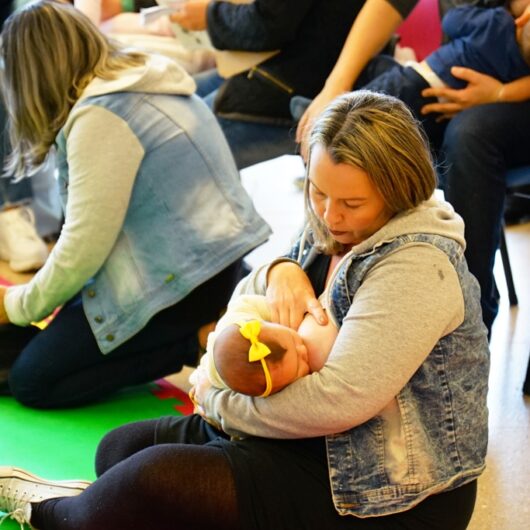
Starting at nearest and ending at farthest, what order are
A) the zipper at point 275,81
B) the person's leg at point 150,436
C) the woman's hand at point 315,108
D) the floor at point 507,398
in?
the person's leg at point 150,436 → the floor at point 507,398 → the woman's hand at point 315,108 → the zipper at point 275,81

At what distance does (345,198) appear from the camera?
1299mm

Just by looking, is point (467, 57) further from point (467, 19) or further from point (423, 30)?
point (423, 30)

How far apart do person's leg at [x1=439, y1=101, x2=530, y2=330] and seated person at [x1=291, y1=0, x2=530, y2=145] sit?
0.32 feet

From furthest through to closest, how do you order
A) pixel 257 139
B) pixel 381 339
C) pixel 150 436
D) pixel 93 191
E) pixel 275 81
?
pixel 257 139 → pixel 275 81 → pixel 93 191 → pixel 150 436 → pixel 381 339

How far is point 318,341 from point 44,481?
0.64 metres

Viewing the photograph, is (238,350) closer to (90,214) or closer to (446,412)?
(446,412)

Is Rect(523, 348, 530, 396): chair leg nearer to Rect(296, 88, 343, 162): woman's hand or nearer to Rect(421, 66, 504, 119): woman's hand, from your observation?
Rect(421, 66, 504, 119): woman's hand

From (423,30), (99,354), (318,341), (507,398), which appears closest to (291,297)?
(318,341)

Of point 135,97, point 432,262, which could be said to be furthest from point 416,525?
point 135,97

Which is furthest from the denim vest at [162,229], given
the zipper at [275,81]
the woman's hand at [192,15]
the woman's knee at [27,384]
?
the woman's hand at [192,15]

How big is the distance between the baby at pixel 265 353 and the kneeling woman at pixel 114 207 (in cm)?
65

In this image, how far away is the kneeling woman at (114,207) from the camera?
1932 millimetres

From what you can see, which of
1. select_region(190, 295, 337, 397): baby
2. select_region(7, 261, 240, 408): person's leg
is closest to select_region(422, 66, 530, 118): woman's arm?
select_region(7, 261, 240, 408): person's leg

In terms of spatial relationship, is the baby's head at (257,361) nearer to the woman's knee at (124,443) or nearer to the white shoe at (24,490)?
the woman's knee at (124,443)
